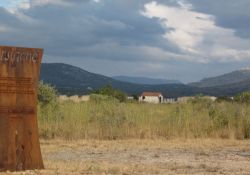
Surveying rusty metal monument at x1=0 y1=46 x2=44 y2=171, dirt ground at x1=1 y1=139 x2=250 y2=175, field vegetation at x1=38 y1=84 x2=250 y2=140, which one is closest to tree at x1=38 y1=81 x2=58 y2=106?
field vegetation at x1=38 y1=84 x2=250 y2=140

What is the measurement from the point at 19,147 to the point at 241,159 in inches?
244

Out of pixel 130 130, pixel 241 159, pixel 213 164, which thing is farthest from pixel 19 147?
pixel 130 130

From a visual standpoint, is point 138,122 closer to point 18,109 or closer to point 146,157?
point 146,157

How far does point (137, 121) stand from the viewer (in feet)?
72.7

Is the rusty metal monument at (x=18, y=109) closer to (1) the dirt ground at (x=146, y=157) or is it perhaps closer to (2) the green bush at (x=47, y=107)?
(1) the dirt ground at (x=146, y=157)

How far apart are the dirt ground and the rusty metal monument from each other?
0.44 m

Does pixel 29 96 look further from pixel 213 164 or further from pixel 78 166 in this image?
pixel 213 164

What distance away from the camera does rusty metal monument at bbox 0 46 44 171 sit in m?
11.1

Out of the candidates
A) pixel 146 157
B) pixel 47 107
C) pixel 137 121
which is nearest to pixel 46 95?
pixel 47 107

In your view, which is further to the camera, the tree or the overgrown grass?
the tree

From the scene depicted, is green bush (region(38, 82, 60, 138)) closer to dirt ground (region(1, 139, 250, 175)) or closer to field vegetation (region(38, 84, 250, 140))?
field vegetation (region(38, 84, 250, 140))

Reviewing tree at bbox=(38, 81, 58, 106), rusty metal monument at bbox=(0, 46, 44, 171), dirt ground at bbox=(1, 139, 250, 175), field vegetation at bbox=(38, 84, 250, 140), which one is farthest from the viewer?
tree at bbox=(38, 81, 58, 106)

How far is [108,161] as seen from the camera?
45.8ft

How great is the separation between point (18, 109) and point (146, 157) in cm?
478
